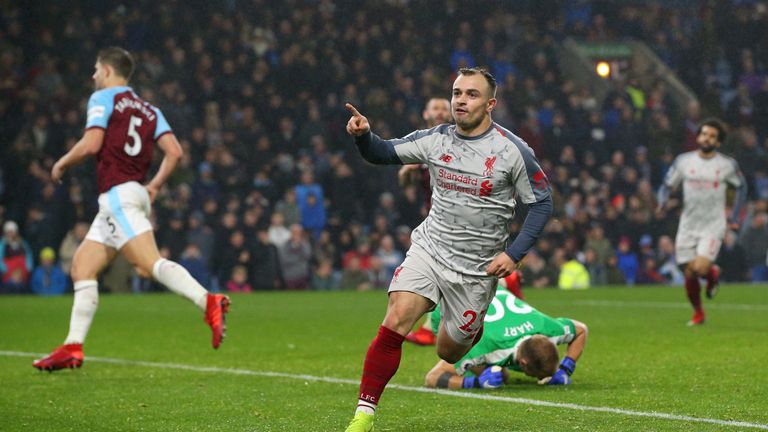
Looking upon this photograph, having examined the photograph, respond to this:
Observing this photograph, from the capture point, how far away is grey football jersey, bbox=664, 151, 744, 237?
14609mm

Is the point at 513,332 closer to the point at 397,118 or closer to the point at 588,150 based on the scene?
the point at 397,118

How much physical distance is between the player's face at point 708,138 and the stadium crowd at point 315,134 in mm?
7916

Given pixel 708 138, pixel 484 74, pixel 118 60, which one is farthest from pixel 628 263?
pixel 484 74

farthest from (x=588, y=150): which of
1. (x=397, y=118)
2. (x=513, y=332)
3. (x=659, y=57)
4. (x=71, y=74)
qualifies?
(x=513, y=332)

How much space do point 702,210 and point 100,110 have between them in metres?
7.88

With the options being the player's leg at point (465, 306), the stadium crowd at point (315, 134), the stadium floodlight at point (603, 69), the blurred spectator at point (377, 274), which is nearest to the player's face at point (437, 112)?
the player's leg at point (465, 306)

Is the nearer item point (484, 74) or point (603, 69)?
point (484, 74)

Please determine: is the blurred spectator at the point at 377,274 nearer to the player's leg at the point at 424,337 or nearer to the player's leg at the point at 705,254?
the player's leg at the point at 705,254

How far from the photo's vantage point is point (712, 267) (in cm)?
1495

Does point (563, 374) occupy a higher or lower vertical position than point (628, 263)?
lower

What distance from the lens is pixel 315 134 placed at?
24.9 metres

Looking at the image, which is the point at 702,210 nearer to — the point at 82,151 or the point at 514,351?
the point at 514,351

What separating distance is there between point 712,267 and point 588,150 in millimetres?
12705

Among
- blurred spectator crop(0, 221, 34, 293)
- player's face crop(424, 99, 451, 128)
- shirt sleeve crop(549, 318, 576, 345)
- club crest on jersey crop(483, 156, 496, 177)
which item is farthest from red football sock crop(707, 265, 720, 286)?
blurred spectator crop(0, 221, 34, 293)
